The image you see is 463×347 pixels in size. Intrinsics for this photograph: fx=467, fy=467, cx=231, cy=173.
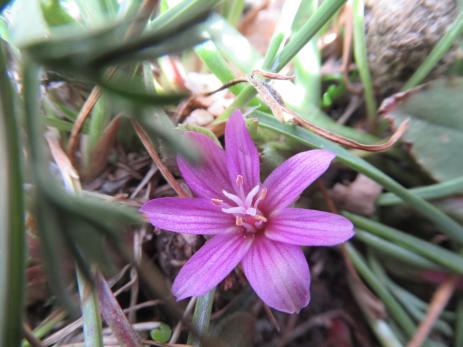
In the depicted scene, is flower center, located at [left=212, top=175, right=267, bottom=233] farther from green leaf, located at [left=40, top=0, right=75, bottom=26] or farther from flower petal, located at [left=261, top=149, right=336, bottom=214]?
green leaf, located at [left=40, top=0, right=75, bottom=26]

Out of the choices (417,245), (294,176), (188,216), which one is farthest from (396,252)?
(188,216)

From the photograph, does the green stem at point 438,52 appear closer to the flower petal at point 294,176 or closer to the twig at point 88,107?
the flower petal at point 294,176

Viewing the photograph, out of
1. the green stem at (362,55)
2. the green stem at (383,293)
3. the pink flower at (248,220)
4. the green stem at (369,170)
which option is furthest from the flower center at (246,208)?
the green stem at (362,55)

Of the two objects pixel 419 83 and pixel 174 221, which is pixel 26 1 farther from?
pixel 419 83

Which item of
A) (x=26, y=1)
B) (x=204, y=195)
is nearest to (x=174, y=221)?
(x=204, y=195)

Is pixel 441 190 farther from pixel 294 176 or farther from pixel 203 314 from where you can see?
pixel 203 314

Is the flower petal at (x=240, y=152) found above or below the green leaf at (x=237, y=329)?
above
